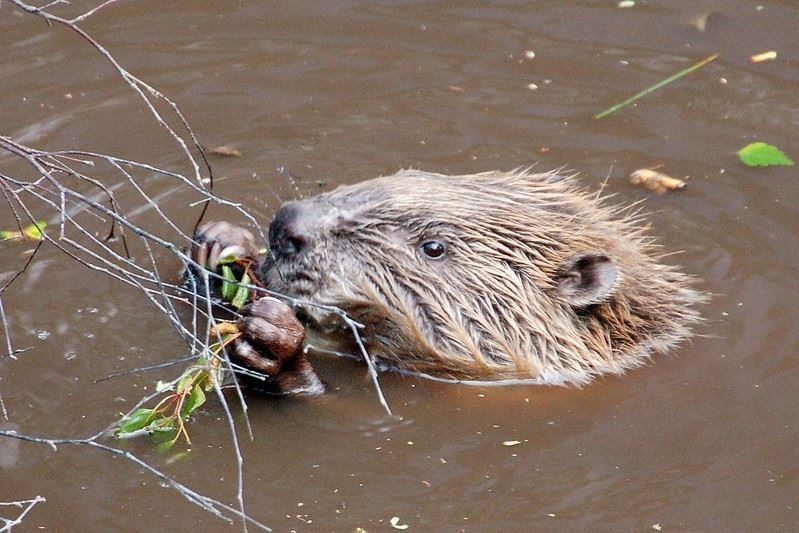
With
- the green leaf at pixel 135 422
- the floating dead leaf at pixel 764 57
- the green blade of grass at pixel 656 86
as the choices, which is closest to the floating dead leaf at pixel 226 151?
the green blade of grass at pixel 656 86

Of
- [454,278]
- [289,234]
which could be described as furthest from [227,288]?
[454,278]

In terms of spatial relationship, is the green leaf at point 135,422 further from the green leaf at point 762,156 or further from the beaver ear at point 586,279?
the green leaf at point 762,156

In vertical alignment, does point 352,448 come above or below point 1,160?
below

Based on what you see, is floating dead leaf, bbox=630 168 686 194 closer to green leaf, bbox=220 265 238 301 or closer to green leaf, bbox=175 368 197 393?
green leaf, bbox=220 265 238 301

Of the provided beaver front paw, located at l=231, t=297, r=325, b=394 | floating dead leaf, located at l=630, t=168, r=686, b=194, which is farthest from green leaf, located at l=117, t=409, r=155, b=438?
floating dead leaf, located at l=630, t=168, r=686, b=194

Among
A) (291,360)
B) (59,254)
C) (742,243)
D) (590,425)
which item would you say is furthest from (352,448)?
(742,243)

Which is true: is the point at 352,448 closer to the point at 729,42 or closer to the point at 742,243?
the point at 742,243
